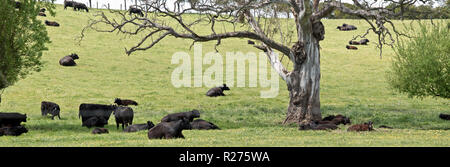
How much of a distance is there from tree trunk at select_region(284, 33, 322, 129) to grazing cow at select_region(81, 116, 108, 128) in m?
8.93

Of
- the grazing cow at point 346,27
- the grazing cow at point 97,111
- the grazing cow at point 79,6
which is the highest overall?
the grazing cow at point 79,6

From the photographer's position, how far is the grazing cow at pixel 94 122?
78.6 feet

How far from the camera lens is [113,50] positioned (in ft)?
187

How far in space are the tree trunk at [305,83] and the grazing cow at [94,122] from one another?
8.93 meters

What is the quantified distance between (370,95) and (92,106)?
23884mm

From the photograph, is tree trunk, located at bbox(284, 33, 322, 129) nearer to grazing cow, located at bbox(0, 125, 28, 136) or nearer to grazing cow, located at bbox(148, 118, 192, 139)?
grazing cow, located at bbox(148, 118, 192, 139)

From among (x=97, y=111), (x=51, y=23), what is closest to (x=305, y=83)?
(x=97, y=111)

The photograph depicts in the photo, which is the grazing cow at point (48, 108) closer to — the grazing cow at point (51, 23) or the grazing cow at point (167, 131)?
the grazing cow at point (167, 131)

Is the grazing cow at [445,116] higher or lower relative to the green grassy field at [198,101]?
lower

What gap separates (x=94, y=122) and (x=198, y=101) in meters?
13.1

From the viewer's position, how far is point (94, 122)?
949 inches

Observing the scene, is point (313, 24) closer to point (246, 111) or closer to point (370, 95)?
point (246, 111)

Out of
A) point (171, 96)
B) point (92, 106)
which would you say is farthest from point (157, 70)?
point (92, 106)

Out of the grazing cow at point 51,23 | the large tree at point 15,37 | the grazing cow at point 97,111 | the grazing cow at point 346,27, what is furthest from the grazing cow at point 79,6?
the grazing cow at point 97,111
